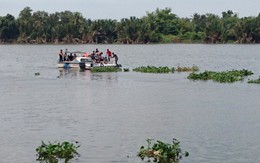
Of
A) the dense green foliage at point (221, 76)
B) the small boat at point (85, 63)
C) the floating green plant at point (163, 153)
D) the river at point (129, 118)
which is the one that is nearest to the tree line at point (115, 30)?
the small boat at point (85, 63)

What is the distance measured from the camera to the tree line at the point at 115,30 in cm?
14825

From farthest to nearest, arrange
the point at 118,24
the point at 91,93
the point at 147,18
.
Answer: the point at 147,18
the point at 118,24
the point at 91,93

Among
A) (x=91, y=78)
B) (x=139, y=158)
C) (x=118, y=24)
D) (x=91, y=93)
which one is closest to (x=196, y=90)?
(x=91, y=93)

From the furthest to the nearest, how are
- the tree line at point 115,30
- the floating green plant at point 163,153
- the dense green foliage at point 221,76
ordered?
the tree line at point 115,30, the dense green foliage at point 221,76, the floating green plant at point 163,153

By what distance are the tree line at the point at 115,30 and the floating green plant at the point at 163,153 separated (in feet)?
413

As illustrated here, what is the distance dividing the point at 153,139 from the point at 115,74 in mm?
30906

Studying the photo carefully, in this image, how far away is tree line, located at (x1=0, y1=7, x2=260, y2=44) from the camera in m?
148

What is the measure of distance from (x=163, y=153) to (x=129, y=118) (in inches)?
325

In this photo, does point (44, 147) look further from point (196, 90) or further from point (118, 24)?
point (118, 24)

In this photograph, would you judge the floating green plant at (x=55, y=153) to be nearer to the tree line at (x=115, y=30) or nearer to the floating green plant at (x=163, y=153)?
the floating green plant at (x=163, y=153)

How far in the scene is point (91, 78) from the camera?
161 ft

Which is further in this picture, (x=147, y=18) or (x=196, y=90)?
(x=147, y=18)

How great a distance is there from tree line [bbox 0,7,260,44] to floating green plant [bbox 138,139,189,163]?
413 feet

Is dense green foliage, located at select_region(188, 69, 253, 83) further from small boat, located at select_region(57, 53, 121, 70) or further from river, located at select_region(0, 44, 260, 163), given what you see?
small boat, located at select_region(57, 53, 121, 70)
